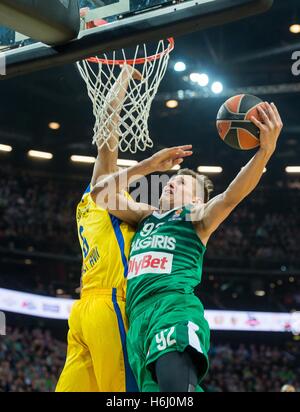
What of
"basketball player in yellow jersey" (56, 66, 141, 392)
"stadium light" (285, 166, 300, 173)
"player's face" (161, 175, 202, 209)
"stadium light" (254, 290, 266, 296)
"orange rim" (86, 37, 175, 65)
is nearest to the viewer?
"basketball player in yellow jersey" (56, 66, 141, 392)

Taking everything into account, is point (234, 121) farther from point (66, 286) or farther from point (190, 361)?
point (66, 286)

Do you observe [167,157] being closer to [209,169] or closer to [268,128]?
[268,128]

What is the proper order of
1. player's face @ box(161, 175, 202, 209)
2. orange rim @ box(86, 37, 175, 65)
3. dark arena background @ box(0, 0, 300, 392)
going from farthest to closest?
1. dark arena background @ box(0, 0, 300, 392)
2. orange rim @ box(86, 37, 175, 65)
3. player's face @ box(161, 175, 202, 209)

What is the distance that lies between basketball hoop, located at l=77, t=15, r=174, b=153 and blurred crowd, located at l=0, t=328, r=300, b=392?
1067 centimetres

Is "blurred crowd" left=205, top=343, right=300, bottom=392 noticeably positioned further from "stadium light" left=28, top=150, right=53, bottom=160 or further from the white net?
the white net

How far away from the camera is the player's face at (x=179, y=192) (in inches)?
164

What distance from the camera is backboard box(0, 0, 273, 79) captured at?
3488 mm

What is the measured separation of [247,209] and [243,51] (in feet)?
20.1

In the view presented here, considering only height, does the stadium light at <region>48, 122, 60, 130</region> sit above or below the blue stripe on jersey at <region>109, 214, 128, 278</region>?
above

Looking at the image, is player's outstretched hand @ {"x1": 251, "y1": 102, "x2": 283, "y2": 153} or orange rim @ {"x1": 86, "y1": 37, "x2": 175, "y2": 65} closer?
player's outstretched hand @ {"x1": 251, "y1": 102, "x2": 283, "y2": 153}

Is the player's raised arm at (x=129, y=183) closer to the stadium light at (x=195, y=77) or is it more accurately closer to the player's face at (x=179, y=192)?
the player's face at (x=179, y=192)

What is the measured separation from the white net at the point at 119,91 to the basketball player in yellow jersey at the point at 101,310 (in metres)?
0.06

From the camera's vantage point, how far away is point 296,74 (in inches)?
554

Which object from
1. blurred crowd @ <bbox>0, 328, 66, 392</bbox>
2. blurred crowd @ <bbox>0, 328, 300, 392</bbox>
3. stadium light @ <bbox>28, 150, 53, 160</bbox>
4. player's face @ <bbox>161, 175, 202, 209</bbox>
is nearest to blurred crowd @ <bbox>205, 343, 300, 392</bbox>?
blurred crowd @ <bbox>0, 328, 300, 392</bbox>
